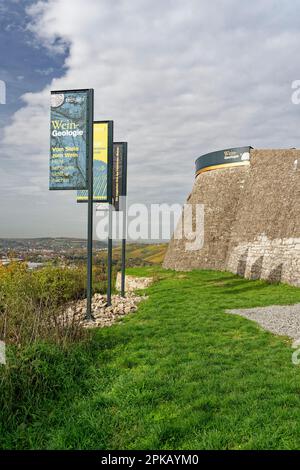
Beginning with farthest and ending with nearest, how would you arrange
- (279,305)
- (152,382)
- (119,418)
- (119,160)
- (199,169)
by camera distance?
(199,169)
(119,160)
(279,305)
(152,382)
(119,418)

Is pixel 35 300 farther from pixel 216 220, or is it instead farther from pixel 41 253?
pixel 216 220

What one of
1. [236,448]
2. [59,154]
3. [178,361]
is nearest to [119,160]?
[59,154]

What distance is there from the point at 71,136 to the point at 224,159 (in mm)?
20139

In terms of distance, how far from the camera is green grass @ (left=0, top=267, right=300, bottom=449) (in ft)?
15.2

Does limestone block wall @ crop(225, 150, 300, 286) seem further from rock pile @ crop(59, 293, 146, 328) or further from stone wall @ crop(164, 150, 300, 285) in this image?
rock pile @ crop(59, 293, 146, 328)

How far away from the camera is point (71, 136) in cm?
1105

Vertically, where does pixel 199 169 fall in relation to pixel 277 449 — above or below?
above

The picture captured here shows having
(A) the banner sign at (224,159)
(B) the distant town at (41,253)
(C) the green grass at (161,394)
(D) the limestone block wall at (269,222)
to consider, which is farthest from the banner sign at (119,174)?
(A) the banner sign at (224,159)

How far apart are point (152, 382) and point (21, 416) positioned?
6.49ft

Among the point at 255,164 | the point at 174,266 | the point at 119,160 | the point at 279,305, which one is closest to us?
the point at 279,305

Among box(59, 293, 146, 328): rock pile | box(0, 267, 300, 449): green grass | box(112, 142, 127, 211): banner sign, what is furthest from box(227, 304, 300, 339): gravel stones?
box(112, 142, 127, 211): banner sign

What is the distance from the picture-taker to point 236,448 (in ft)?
14.0

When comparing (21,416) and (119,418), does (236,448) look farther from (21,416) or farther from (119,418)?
(21,416)

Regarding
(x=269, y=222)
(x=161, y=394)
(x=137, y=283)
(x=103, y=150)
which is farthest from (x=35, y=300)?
(x=269, y=222)
